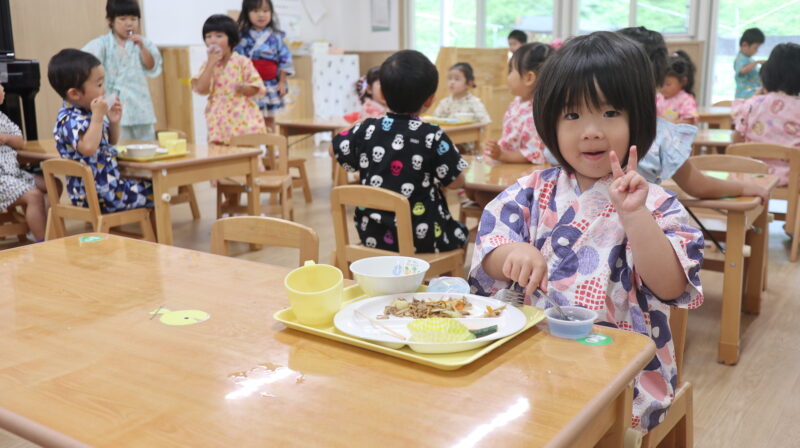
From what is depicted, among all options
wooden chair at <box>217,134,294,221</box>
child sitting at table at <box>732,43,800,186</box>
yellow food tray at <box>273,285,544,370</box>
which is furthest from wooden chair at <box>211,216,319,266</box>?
child sitting at table at <box>732,43,800,186</box>

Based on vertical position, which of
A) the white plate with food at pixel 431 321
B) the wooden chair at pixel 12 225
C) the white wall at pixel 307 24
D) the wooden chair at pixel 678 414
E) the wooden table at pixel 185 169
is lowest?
the wooden chair at pixel 12 225

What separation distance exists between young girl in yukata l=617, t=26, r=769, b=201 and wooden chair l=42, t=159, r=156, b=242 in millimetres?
2187

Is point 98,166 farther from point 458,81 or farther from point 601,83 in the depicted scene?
point 458,81

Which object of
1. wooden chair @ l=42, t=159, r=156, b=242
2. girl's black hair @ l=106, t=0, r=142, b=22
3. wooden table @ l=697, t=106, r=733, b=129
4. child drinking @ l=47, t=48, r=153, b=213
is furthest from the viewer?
wooden table @ l=697, t=106, r=733, b=129

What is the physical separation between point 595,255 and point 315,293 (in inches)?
21.1

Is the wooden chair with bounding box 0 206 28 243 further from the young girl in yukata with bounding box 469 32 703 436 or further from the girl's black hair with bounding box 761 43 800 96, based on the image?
the girl's black hair with bounding box 761 43 800 96

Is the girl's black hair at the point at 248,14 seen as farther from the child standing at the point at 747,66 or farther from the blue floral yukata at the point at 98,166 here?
the child standing at the point at 747,66

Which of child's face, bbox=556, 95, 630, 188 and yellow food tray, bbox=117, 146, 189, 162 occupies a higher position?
child's face, bbox=556, 95, 630, 188

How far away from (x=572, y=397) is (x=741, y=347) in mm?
2056

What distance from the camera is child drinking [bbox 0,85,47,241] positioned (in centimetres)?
369

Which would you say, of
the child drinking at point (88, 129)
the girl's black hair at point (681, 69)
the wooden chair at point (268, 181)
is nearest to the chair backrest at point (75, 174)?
the child drinking at point (88, 129)

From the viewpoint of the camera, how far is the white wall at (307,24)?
23.1ft

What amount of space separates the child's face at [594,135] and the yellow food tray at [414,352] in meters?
0.32

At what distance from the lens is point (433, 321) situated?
3.21 feet
